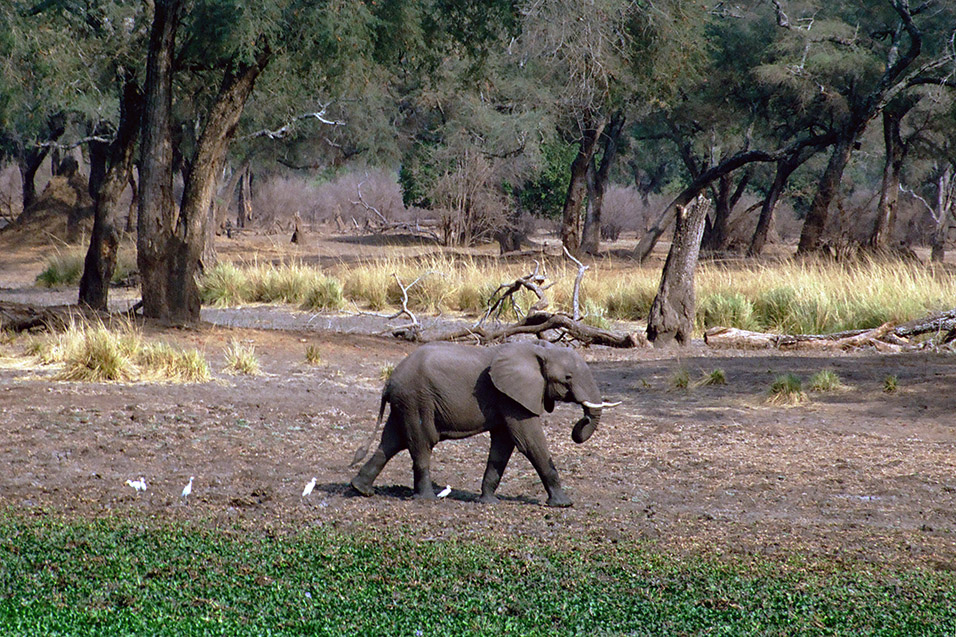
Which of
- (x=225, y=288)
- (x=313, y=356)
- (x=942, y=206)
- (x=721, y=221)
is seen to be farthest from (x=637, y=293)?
(x=942, y=206)

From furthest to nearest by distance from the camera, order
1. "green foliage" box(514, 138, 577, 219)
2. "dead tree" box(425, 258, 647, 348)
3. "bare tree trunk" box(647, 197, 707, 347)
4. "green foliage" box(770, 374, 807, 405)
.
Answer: "green foliage" box(514, 138, 577, 219) → "bare tree trunk" box(647, 197, 707, 347) → "dead tree" box(425, 258, 647, 348) → "green foliage" box(770, 374, 807, 405)

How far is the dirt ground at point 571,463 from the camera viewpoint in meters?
4.96

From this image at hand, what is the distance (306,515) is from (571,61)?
31.2ft

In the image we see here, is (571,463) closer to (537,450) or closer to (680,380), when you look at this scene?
(537,450)

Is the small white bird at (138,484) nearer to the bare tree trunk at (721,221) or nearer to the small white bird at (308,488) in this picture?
the small white bird at (308,488)

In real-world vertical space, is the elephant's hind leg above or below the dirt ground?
above

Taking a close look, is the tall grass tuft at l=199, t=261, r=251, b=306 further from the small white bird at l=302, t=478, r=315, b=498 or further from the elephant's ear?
the elephant's ear

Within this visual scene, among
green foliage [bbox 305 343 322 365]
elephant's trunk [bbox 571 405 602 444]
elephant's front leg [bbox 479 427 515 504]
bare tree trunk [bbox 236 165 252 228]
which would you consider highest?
bare tree trunk [bbox 236 165 252 228]

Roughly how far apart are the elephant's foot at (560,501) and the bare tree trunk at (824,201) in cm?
1989

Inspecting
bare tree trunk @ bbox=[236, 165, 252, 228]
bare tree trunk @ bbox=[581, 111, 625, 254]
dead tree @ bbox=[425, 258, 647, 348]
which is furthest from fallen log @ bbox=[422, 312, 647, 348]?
bare tree trunk @ bbox=[236, 165, 252, 228]

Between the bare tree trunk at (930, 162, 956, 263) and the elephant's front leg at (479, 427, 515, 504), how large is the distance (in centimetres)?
2876

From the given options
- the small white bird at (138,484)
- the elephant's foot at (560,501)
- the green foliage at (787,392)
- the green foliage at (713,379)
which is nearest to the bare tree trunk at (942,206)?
the green foliage at (713,379)

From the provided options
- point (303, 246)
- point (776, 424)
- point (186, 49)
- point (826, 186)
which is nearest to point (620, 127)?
point (826, 186)

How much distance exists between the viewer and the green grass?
369 centimetres
